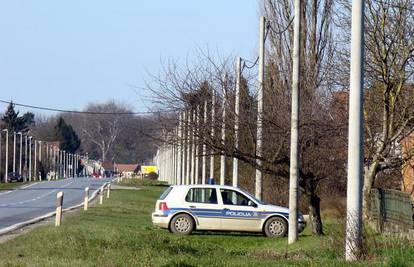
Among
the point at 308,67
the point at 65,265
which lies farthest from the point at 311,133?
the point at 65,265

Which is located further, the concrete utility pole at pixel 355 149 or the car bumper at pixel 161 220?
the car bumper at pixel 161 220

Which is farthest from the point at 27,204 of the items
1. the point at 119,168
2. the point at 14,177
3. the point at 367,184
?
the point at 119,168

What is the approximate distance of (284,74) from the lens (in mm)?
32469

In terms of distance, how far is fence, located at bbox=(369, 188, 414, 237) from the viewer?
22391 mm

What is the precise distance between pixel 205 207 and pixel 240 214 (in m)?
1.07

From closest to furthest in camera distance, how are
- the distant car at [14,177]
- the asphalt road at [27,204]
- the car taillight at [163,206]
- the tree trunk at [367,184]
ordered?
the tree trunk at [367,184] < the car taillight at [163,206] < the asphalt road at [27,204] < the distant car at [14,177]

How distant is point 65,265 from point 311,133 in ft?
45.7

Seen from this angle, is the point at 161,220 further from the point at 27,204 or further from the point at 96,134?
the point at 96,134

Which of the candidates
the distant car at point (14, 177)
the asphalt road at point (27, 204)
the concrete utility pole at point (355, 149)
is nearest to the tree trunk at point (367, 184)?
the asphalt road at point (27, 204)

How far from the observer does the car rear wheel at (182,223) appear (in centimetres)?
2778

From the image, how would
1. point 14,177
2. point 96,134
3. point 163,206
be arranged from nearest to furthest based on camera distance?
point 163,206 → point 14,177 → point 96,134

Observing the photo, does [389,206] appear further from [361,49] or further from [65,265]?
[65,265]

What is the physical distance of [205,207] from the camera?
91.2 feet

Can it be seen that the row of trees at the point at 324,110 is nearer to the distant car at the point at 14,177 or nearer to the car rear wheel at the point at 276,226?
the car rear wheel at the point at 276,226
